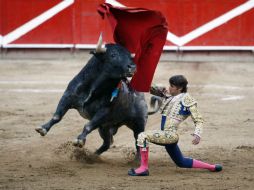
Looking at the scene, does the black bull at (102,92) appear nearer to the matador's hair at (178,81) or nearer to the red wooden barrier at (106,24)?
the matador's hair at (178,81)

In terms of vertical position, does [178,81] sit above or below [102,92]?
above

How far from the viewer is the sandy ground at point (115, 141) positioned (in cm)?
654

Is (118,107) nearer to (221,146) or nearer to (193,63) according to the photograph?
(221,146)

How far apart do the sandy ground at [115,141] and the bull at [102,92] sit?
51 centimetres

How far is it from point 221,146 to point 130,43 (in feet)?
7.12

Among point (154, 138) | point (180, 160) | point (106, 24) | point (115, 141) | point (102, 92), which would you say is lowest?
point (115, 141)

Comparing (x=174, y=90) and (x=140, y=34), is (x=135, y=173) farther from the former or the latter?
(x=140, y=34)

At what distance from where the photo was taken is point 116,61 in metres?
6.91

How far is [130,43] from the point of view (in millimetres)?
7188

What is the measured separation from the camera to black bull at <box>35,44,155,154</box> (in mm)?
6922

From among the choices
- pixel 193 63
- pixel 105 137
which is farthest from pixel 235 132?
pixel 193 63

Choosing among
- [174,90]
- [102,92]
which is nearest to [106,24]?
[102,92]

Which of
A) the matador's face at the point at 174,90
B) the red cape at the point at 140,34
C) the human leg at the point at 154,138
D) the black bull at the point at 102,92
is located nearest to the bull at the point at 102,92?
the black bull at the point at 102,92

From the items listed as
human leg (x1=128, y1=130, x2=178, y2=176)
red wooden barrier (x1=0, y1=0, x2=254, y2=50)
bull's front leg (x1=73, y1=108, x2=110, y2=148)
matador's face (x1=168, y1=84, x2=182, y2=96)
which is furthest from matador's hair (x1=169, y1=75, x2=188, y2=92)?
red wooden barrier (x1=0, y1=0, x2=254, y2=50)
